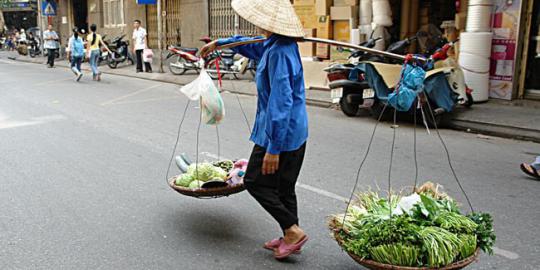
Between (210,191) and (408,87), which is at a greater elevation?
(408,87)

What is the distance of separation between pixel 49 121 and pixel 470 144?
6.87m

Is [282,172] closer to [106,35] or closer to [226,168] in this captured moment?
[226,168]

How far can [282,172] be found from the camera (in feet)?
11.5

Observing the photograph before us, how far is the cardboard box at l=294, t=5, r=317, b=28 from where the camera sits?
45.1 ft

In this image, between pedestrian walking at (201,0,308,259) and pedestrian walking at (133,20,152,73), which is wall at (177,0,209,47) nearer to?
pedestrian walking at (133,20,152,73)

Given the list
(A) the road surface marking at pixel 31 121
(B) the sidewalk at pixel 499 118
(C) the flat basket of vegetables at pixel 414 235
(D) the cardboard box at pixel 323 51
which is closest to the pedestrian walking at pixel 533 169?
(B) the sidewalk at pixel 499 118

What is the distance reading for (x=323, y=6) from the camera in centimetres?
1325

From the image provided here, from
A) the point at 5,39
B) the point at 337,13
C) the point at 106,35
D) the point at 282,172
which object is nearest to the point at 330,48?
the point at 337,13

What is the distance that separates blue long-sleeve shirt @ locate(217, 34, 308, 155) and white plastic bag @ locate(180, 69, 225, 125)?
1.86ft

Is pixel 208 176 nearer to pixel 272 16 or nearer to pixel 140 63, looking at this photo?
pixel 272 16

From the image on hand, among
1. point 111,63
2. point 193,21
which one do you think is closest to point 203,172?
point 193,21

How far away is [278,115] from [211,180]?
3.49 feet

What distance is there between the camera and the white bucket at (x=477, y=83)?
10109 mm

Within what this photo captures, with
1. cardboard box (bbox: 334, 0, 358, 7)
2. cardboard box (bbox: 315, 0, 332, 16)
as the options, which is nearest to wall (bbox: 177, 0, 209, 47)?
cardboard box (bbox: 315, 0, 332, 16)
